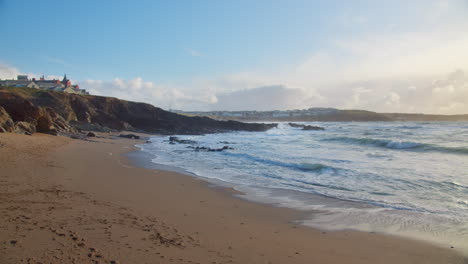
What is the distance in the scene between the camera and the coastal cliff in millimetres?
21031

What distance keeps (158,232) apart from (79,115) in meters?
35.2

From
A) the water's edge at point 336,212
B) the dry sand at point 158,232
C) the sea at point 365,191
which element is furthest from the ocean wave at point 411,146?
the dry sand at point 158,232

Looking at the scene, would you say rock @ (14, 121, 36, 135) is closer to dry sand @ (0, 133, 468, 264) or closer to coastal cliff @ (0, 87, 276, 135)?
coastal cliff @ (0, 87, 276, 135)

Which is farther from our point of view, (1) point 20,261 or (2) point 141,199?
(2) point 141,199

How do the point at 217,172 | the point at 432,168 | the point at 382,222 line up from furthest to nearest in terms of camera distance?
the point at 432,168, the point at 217,172, the point at 382,222

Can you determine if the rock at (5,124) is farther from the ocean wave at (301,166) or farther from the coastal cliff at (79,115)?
the ocean wave at (301,166)

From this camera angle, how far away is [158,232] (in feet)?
15.2

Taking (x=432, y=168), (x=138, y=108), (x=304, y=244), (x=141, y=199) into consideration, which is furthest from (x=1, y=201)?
(x=138, y=108)

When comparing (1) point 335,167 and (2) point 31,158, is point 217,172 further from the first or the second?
(2) point 31,158

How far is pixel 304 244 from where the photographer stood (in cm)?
472

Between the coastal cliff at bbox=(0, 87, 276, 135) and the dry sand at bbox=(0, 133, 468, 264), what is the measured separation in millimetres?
13991

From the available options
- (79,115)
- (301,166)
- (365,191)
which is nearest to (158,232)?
(365,191)

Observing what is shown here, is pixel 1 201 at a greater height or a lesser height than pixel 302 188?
greater

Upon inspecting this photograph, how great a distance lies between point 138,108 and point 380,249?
143 ft
